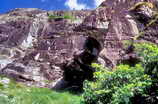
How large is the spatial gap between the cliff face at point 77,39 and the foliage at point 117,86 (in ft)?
37.2

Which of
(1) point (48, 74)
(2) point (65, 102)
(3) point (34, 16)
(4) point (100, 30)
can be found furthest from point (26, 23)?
(2) point (65, 102)

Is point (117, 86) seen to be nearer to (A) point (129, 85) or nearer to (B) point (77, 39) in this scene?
(A) point (129, 85)

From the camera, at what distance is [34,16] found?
176 feet

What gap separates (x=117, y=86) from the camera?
7.46 metres

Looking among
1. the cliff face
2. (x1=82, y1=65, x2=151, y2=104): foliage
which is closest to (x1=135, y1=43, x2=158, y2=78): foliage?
(x1=82, y1=65, x2=151, y2=104): foliage

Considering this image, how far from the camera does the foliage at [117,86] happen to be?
22.1 feet

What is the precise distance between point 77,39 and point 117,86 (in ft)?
74.3

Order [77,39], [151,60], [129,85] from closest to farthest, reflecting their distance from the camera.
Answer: [129,85]
[151,60]
[77,39]

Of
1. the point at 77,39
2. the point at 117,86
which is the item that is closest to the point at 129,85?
the point at 117,86

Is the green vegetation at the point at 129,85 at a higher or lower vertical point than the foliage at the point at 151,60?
lower

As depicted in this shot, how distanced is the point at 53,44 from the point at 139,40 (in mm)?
17786

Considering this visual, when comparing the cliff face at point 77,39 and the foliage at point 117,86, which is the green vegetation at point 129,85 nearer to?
the foliage at point 117,86

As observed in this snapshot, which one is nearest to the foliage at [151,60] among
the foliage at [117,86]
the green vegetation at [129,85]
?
the green vegetation at [129,85]

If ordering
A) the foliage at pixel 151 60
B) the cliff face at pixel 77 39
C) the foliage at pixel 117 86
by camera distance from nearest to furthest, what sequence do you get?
the foliage at pixel 117 86
the foliage at pixel 151 60
the cliff face at pixel 77 39
